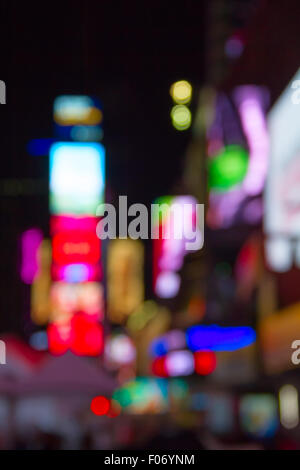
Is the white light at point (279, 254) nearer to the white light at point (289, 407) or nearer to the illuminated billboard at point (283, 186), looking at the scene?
the illuminated billboard at point (283, 186)

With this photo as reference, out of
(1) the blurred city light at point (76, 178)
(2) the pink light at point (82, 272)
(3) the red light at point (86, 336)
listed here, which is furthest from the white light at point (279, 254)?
(3) the red light at point (86, 336)

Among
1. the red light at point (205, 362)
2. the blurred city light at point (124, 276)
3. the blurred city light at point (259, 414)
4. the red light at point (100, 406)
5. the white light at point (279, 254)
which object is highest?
the blurred city light at point (124, 276)

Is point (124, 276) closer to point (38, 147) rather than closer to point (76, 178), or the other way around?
point (38, 147)

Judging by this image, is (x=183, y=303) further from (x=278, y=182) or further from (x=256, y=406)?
(x=278, y=182)

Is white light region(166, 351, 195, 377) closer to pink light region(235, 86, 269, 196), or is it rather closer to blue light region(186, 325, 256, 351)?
blue light region(186, 325, 256, 351)

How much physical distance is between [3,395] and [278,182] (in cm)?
453

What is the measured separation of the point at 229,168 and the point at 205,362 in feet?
26.2

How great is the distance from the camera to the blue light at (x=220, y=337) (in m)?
14.9

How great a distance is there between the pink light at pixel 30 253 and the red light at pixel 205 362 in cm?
773

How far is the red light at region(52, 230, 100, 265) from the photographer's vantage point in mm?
23328

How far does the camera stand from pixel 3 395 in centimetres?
1127

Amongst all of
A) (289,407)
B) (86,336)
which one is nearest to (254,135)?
(289,407)

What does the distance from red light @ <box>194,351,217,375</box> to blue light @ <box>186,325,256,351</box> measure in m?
3.53
